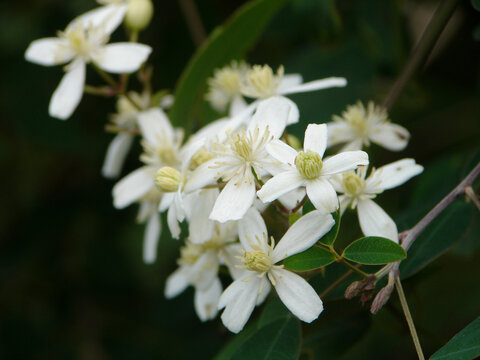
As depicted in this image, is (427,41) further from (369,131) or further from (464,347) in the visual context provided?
(464,347)

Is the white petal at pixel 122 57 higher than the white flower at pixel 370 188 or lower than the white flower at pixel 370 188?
higher

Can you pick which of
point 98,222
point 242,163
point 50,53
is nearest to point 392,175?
point 242,163

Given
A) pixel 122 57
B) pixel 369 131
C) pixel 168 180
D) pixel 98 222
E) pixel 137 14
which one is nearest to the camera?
pixel 168 180

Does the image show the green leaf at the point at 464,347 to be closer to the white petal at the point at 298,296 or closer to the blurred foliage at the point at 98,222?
the white petal at the point at 298,296

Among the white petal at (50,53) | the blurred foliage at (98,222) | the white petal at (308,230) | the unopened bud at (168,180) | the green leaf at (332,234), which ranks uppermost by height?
the white petal at (50,53)

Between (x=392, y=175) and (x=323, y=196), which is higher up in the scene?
(x=323, y=196)

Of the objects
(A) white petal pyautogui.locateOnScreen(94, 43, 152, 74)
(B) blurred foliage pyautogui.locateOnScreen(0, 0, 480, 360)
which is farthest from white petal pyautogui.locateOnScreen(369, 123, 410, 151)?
(B) blurred foliage pyautogui.locateOnScreen(0, 0, 480, 360)

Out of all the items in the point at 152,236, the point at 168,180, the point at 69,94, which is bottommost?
the point at 152,236

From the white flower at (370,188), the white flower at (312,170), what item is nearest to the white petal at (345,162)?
the white flower at (312,170)
